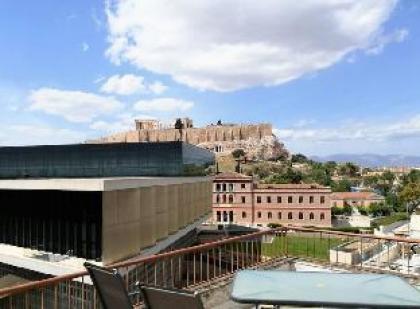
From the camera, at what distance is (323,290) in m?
5.43

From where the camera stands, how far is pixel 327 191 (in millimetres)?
81000

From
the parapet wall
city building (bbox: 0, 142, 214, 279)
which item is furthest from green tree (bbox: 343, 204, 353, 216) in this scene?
the parapet wall

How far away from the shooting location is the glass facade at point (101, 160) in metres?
34.6

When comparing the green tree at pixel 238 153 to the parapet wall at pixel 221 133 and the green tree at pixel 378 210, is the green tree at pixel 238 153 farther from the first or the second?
the green tree at pixel 378 210

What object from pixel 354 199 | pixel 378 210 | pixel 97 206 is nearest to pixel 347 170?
pixel 354 199

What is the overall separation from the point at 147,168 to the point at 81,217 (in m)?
11.5

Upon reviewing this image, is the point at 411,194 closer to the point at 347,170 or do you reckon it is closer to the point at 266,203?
the point at 266,203

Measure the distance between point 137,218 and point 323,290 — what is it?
19.4 m

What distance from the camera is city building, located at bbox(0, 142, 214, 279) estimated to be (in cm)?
2277

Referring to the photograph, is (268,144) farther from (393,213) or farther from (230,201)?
(230,201)

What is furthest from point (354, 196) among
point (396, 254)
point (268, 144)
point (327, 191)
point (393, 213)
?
point (396, 254)

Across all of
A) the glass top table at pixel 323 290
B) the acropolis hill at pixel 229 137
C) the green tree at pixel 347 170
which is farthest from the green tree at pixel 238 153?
the glass top table at pixel 323 290

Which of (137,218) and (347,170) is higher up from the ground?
(347,170)

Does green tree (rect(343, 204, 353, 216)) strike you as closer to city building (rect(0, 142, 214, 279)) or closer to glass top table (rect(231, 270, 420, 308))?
city building (rect(0, 142, 214, 279))
